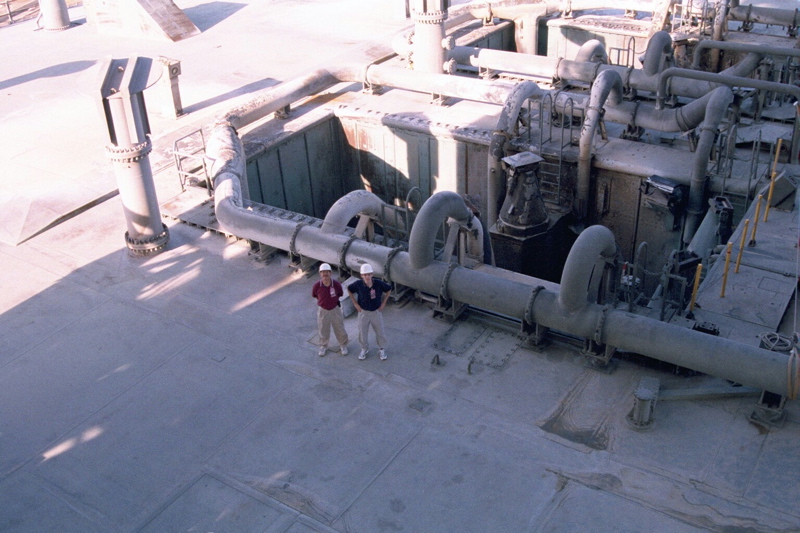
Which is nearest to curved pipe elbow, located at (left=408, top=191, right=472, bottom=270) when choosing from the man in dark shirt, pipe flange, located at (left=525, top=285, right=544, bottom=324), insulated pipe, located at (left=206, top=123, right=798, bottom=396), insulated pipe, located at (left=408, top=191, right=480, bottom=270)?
insulated pipe, located at (left=408, top=191, right=480, bottom=270)

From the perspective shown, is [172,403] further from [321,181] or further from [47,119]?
[47,119]

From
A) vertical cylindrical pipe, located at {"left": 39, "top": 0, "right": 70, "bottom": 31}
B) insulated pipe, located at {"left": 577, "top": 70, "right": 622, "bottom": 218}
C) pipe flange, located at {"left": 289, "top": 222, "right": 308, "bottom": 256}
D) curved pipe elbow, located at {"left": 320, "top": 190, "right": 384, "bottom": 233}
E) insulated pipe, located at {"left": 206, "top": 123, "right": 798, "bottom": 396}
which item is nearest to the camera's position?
insulated pipe, located at {"left": 206, "top": 123, "right": 798, "bottom": 396}

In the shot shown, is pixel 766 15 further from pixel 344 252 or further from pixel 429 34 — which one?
pixel 344 252

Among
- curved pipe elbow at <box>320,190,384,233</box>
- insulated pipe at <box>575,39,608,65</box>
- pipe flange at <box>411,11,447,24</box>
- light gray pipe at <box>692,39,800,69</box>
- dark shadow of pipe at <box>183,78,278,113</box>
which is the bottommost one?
dark shadow of pipe at <box>183,78,278,113</box>

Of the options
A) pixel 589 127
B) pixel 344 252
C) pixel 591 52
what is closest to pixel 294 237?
pixel 344 252

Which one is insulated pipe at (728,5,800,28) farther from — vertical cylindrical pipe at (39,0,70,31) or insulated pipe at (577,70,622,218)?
vertical cylindrical pipe at (39,0,70,31)
